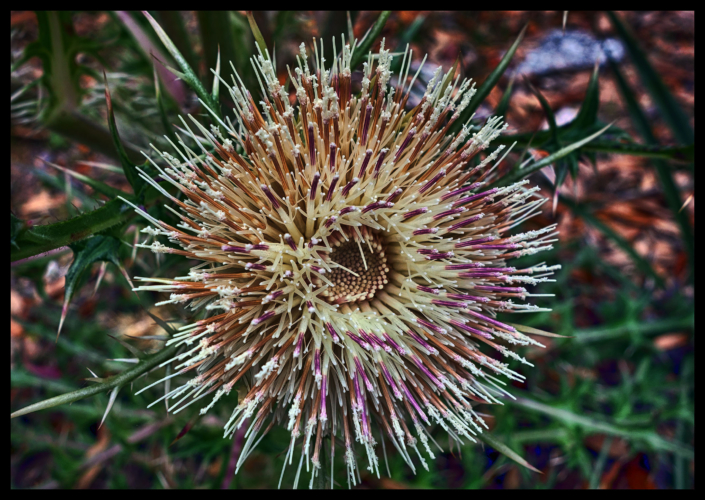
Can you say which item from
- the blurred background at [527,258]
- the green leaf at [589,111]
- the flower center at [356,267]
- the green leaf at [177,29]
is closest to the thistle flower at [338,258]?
the flower center at [356,267]

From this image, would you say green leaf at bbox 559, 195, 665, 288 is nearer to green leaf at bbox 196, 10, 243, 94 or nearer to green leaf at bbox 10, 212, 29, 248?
green leaf at bbox 196, 10, 243, 94

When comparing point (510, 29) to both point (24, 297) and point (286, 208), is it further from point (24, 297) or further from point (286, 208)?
point (24, 297)

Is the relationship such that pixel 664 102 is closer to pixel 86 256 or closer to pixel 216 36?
pixel 216 36

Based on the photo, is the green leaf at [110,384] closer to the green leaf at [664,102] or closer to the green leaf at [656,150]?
the green leaf at [656,150]

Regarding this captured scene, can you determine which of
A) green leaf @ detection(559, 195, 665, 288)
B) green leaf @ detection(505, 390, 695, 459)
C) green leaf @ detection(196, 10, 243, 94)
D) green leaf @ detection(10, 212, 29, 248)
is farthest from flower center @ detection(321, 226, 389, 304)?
green leaf @ detection(559, 195, 665, 288)
